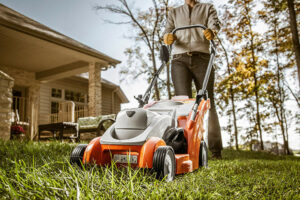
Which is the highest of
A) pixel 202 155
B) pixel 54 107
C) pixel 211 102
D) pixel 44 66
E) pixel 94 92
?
pixel 44 66

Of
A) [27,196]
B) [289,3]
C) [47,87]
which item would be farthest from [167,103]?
[47,87]

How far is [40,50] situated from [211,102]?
26.3ft

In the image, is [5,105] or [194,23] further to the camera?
[5,105]

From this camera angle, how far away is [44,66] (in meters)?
11.7

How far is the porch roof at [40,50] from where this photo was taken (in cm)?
774

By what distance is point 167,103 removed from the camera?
2568 millimetres

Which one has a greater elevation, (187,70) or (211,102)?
(187,70)

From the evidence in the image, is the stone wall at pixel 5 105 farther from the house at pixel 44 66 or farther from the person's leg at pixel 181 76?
the person's leg at pixel 181 76

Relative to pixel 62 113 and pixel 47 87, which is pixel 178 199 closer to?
pixel 62 113

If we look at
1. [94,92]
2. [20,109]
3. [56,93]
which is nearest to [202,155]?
[94,92]

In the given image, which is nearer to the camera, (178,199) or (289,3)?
(178,199)

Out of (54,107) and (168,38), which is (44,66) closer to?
(54,107)

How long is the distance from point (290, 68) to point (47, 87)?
11726mm

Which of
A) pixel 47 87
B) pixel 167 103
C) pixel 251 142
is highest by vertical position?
pixel 47 87
